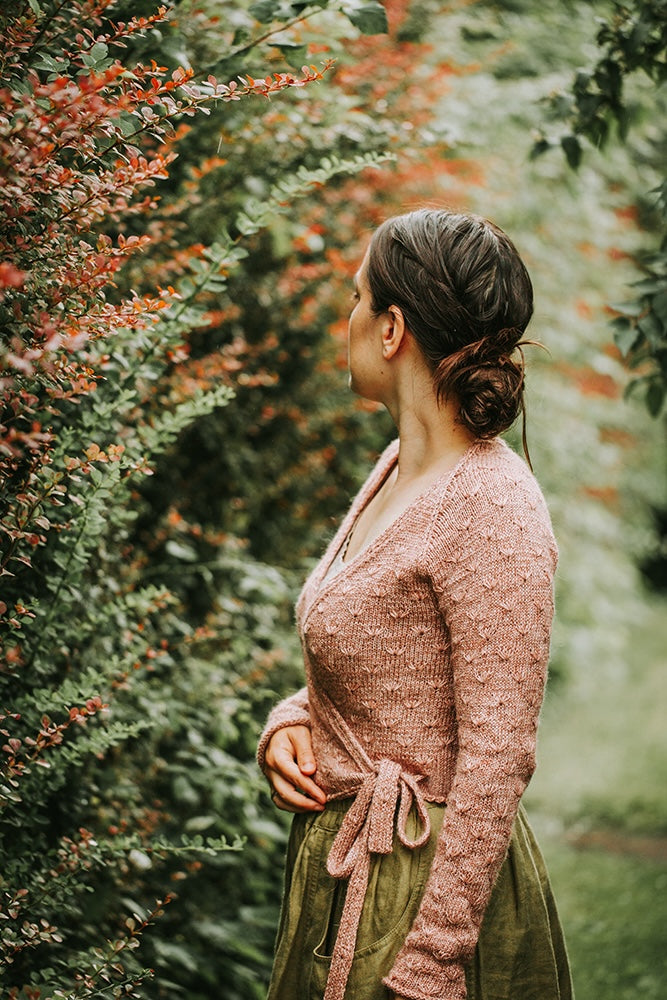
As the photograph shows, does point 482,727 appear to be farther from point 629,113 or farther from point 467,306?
point 629,113

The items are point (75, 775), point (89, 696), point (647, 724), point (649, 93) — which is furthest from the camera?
point (647, 724)

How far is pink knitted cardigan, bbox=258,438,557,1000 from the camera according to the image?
1498mm

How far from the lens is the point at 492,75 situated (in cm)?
484

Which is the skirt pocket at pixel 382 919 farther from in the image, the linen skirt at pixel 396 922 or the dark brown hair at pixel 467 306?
the dark brown hair at pixel 467 306

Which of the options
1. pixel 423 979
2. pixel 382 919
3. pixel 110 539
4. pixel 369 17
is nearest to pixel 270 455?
pixel 110 539

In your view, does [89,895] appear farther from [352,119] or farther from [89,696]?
[352,119]

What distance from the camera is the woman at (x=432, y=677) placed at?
4.93ft

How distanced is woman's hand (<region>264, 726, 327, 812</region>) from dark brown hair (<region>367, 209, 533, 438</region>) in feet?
2.34

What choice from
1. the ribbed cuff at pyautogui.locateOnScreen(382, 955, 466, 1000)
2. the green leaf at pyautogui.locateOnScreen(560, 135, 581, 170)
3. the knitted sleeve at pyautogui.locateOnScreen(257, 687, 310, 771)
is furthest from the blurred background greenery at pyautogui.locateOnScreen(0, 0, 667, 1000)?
the ribbed cuff at pyautogui.locateOnScreen(382, 955, 466, 1000)

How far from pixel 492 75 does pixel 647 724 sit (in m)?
4.97

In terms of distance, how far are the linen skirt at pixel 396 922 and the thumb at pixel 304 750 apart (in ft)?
0.28

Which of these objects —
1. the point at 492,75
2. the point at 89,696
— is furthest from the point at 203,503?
the point at 492,75

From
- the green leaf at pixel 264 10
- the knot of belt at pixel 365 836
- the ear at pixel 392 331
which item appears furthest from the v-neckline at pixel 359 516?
the green leaf at pixel 264 10

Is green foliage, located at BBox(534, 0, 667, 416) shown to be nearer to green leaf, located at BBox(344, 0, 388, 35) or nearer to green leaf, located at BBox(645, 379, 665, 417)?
green leaf, located at BBox(645, 379, 665, 417)
